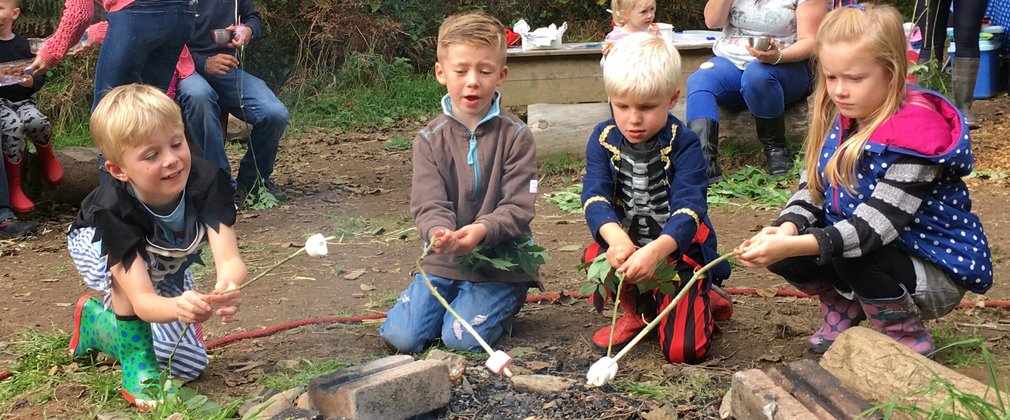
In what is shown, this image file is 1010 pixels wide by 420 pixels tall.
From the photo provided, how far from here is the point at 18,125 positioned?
5848 millimetres

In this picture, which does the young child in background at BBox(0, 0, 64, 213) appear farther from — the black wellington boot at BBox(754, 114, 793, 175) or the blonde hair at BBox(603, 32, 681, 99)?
the black wellington boot at BBox(754, 114, 793, 175)

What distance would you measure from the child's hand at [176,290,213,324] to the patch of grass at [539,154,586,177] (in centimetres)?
409

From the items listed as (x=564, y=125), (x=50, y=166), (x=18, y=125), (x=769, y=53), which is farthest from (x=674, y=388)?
(x=50, y=166)

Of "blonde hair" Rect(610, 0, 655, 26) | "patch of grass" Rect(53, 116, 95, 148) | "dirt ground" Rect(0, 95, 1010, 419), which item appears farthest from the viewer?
"patch of grass" Rect(53, 116, 95, 148)

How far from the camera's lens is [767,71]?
5.86 metres

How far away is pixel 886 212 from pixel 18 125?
4.90m

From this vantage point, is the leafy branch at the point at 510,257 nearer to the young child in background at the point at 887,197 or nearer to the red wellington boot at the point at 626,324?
the red wellington boot at the point at 626,324

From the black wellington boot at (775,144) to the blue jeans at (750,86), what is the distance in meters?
0.09

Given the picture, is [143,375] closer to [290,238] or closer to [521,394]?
[521,394]

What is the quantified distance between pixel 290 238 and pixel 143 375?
92.3 inches

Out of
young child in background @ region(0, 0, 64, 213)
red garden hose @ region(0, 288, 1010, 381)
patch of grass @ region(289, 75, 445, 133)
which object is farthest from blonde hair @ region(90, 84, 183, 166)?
patch of grass @ region(289, 75, 445, 133)

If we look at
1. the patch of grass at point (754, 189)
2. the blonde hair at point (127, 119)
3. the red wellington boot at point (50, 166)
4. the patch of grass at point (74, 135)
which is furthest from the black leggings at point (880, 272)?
the patch of grass at point (74, 135)

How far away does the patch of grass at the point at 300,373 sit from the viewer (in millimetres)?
3105

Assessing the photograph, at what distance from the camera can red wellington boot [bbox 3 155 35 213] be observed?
5906 mm
